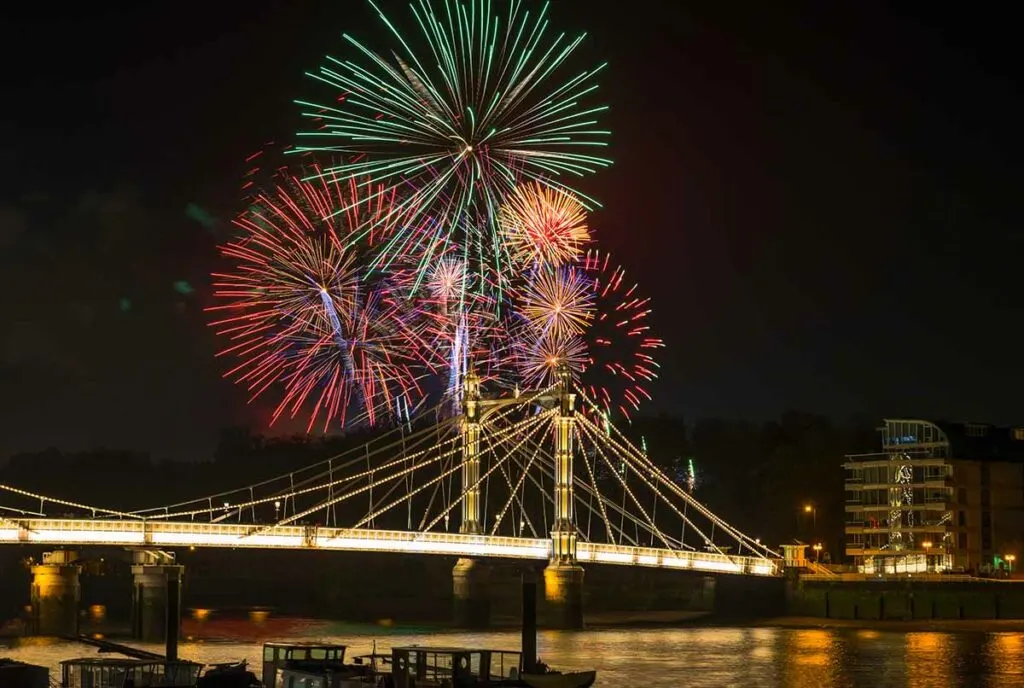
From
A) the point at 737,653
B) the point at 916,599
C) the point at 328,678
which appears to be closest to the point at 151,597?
the point at 737,653

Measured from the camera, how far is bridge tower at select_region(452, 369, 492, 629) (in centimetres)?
9831

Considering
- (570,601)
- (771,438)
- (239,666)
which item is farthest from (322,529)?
(771,438)

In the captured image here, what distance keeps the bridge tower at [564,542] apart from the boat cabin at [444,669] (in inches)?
1699

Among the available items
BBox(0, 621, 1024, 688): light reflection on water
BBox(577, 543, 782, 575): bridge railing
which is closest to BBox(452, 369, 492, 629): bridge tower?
BBox(577, 543, 782, 575): bridge railing

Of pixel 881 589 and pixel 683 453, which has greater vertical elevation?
pixel 683 453

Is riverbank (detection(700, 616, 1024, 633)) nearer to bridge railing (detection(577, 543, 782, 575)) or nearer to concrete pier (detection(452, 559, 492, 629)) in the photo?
bridge railing (detection(577, 543, 782, 575))

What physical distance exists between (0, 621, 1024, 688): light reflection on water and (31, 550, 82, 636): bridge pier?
5772mm

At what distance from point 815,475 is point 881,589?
25.1 meters

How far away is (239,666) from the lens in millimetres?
49750

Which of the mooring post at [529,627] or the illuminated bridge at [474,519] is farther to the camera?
the illuminated bridge at [474,519]

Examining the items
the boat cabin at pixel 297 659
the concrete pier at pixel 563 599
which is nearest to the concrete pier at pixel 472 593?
the concrete pier at pixel 563 599

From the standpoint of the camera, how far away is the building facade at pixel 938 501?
10694cm

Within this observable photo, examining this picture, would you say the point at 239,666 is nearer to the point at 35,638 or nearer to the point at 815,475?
the point at 35,638

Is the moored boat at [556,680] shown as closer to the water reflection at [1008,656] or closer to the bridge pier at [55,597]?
the water reflection at [1008,656]
